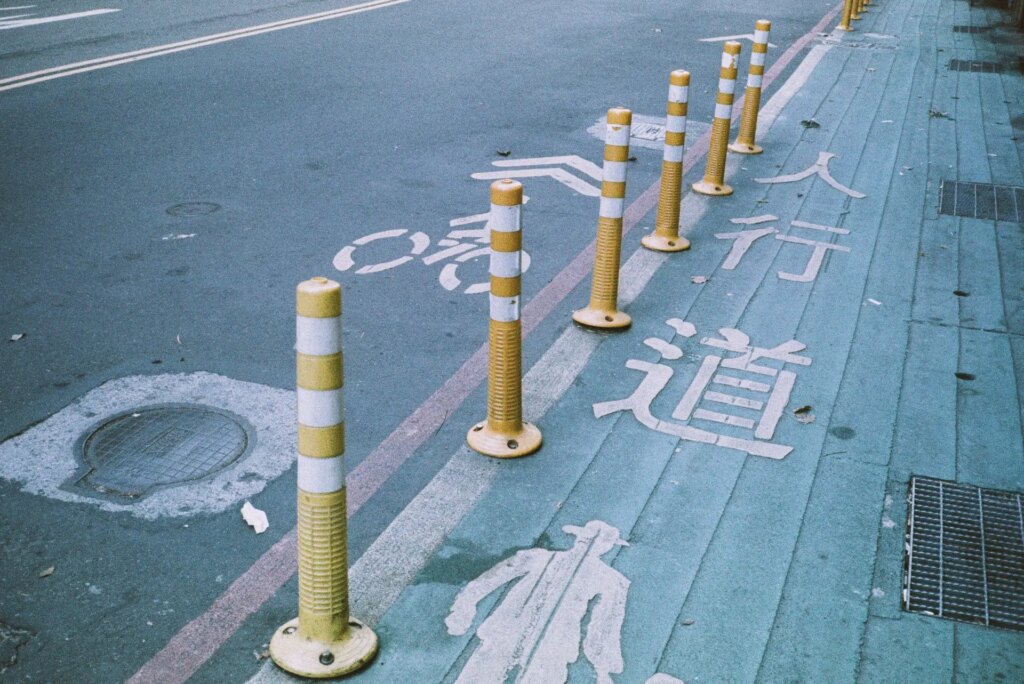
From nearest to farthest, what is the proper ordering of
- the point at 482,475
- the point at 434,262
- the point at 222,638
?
the point at 222,638 → the point at 482,475 → the point at 434,262

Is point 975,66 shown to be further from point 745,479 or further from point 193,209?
point 745,479

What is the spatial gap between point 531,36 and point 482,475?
540 inches

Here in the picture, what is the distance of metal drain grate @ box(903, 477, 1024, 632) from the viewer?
4.12 m

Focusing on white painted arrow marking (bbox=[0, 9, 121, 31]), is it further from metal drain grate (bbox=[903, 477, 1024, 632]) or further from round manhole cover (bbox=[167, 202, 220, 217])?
metal drain grate (bbox=[903, 477, 1024, 632])

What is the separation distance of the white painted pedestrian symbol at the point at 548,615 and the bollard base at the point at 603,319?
7.39ft

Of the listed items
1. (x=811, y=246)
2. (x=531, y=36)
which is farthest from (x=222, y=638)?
(x=531, y=36)

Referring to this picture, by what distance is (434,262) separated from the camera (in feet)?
25.1

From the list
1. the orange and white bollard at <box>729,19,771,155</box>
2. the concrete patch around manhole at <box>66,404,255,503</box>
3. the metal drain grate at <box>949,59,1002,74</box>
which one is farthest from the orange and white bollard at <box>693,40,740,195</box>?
the metal drain grate at <box>949,59,1002,74</box>

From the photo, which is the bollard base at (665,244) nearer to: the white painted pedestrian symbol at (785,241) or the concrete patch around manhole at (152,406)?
the white painted pedestrian symbol at (785,241)

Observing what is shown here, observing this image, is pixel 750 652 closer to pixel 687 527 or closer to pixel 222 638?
pixel 687 527

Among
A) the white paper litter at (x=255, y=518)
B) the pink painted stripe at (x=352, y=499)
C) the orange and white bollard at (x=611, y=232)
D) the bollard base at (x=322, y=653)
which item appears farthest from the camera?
the orange and white bollard at (x=611, y=232)

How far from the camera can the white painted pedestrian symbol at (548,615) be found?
371 cm

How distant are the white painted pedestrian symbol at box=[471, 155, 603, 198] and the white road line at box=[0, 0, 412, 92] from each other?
20.9 feet

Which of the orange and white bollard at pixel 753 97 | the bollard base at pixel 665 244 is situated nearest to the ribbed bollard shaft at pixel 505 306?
the bollard base at pixel 665 244
